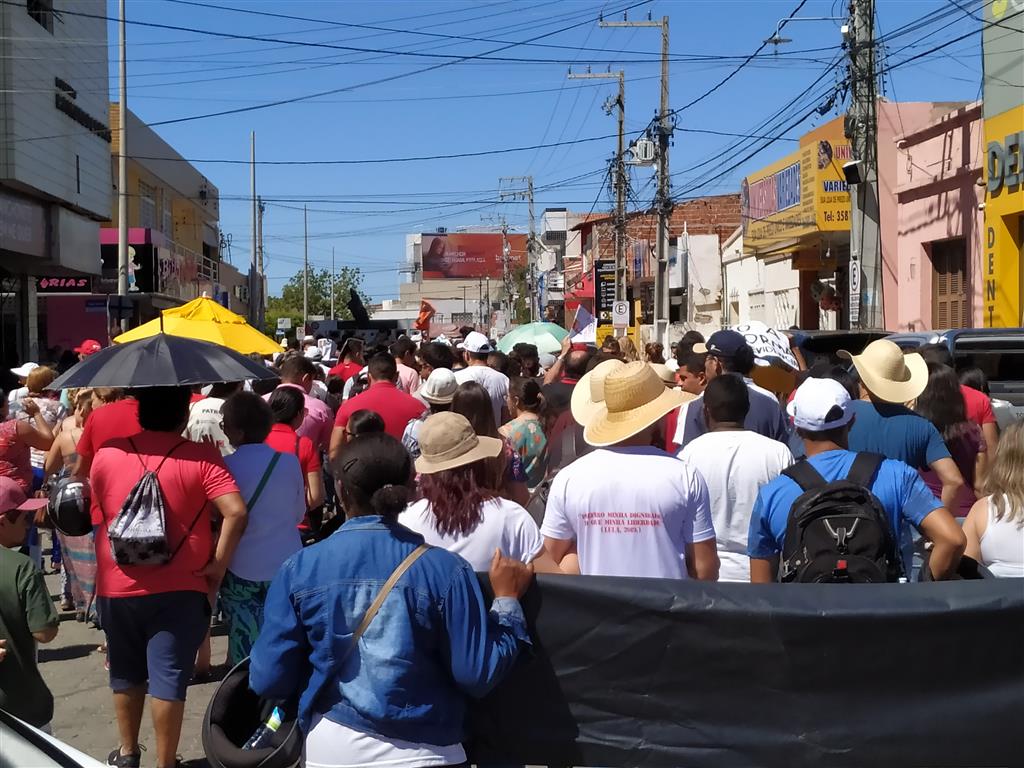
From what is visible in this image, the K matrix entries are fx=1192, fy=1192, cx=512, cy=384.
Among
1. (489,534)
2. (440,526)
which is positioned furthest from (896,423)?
(440,526)

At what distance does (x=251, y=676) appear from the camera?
11.2ft

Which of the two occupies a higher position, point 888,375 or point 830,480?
point 888,375

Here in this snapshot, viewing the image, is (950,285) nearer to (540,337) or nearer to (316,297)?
(540,337)

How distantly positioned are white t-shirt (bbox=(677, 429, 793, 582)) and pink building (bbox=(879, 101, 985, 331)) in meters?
16.4

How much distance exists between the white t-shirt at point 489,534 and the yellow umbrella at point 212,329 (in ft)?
17.8

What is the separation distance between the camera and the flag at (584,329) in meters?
14.8

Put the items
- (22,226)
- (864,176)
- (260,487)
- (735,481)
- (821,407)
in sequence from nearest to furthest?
(821,407)
(735,481)
(260,487)
(864,176)
(22,226)

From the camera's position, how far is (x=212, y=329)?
9977 millimetres

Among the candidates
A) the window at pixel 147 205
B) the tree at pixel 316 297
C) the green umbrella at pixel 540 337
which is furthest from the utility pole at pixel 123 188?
the tree at pixel 316 297

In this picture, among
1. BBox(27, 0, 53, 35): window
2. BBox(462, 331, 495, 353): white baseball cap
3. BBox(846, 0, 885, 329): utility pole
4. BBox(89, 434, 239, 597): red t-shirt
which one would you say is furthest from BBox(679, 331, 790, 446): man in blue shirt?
BBox(27, 0, 53, 35): window

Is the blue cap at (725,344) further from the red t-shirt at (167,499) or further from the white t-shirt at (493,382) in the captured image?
the red t-shirt at (167,499)

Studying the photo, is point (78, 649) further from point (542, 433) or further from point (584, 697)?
point (584, 697)

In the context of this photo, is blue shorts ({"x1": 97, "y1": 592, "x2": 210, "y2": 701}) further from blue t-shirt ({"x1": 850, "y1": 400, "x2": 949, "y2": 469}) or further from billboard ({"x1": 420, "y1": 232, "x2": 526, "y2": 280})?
billboard ({"x1": 420, "y1": 232, "x2": 526, "y2": 280})

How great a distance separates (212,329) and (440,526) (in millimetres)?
6258
